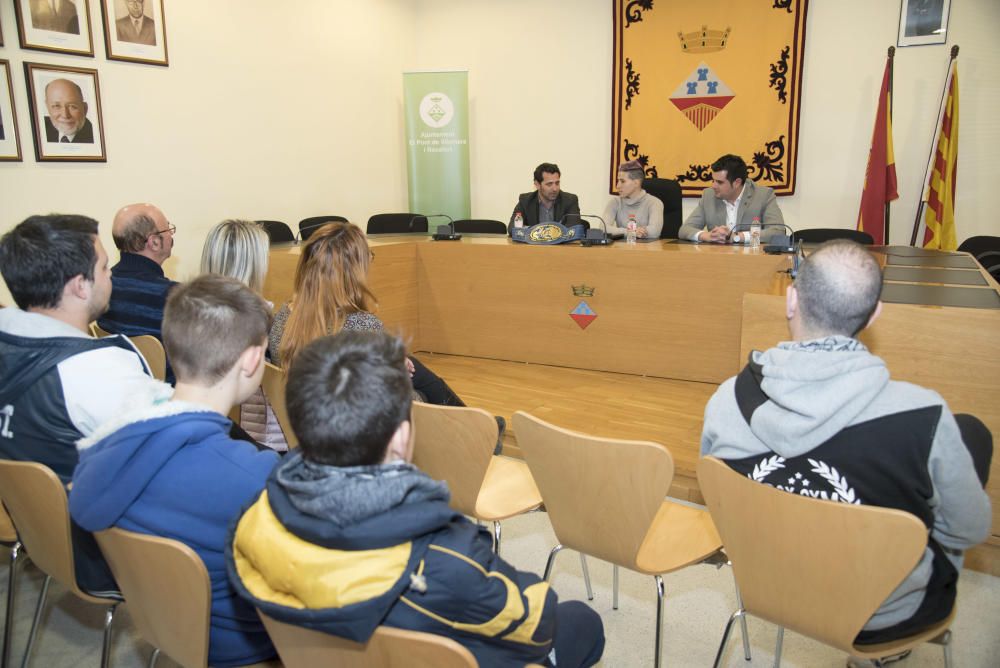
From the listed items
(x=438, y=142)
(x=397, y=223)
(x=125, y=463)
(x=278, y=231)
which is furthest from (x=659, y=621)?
(x=438, y=142)

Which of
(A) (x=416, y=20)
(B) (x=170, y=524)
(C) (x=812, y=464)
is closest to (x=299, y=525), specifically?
(B) (x=170, y=524)

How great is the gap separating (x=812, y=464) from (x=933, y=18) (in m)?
4.97

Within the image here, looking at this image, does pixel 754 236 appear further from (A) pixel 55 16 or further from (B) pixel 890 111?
(A) pixel 55 16

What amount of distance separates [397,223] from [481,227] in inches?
28.3

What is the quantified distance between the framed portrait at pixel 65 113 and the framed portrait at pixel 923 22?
548 cm

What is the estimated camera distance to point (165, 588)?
1236mm

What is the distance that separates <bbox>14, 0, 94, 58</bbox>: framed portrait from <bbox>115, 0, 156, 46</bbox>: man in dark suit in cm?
20

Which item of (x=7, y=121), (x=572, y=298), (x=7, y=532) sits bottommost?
(x=7, y=532)

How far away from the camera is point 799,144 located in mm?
5531

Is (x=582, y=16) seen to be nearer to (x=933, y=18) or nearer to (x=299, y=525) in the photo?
(x=933, y=18)

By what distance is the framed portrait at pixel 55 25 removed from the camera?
13.1ft

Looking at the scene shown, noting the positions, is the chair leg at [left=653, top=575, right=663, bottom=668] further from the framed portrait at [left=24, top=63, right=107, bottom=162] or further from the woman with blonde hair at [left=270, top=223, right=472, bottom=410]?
the framed portrait at [left=24, top=63, right=107, bottom=162]

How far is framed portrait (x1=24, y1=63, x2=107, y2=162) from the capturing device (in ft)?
13.4

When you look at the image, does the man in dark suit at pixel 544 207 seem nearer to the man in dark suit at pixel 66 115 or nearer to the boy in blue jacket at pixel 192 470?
the man in dark suit at pixel 66 115
